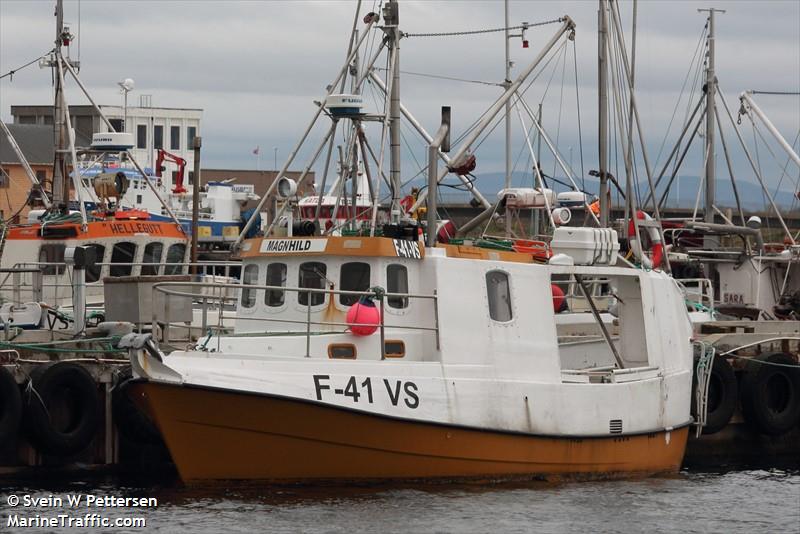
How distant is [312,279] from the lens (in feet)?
58.4

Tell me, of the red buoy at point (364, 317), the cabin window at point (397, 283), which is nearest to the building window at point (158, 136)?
the cabin window at point (397, 283)

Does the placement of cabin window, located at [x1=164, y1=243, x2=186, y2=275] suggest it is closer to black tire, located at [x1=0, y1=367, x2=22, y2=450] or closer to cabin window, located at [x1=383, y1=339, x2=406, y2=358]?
black tire, located at [x1=0, y1=367, x2=22, y2=450]

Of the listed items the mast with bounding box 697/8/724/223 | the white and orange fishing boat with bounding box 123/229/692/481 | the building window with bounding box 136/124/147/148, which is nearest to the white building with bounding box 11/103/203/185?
the building window with bounding box 136/124/147/148

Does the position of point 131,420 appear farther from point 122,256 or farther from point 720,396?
point 720,396

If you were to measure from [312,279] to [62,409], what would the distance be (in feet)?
15.0

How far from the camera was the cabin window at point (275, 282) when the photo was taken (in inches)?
709

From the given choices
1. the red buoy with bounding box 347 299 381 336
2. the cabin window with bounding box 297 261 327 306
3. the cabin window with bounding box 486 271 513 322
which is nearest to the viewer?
the red buoy with bounding box 347 299 381 336

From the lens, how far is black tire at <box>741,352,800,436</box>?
24.6 metres

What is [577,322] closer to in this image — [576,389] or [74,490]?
[576,389]

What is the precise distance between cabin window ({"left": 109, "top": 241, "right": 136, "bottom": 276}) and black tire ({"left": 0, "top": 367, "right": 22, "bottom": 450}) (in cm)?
933

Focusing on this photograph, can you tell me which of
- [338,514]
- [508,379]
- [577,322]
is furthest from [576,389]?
[577,322]

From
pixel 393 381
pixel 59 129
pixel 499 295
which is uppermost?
pixel 59 129

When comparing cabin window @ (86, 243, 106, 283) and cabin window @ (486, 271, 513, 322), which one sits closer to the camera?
cabin window @ (486, 271, 513, 322)

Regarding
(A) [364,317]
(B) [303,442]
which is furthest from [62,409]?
(A) [364,317]
